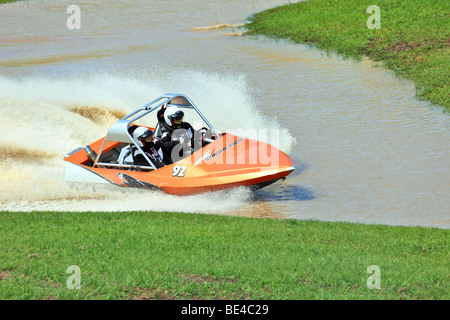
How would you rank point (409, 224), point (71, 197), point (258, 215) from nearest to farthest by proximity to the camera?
point (409, 224) → point (258, 215) → point (71, 197)

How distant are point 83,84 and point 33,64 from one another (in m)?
6.39

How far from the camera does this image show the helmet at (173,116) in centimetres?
1201

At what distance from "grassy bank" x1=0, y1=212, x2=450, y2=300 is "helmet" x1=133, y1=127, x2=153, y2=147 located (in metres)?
2.06

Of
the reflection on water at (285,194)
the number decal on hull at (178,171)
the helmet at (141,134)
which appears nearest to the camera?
the number decal on hull at (178,171)

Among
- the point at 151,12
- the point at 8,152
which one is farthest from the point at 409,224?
the point at 151,12

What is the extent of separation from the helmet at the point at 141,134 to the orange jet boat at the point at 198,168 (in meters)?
0.16

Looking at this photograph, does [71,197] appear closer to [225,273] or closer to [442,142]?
[225,273]

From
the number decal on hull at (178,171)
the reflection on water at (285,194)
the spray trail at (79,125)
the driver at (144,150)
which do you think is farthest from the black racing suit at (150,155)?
the reflection on water at (285,194)

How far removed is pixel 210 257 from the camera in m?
7.65

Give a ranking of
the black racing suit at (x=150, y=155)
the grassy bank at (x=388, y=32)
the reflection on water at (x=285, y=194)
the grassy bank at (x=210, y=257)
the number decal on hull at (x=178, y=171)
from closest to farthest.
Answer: the grassy bank at (x=210, y=257), the number decal on hull at (x=178, y=171), the black racing suit at (x=150, y=155), the reflection on water at (x=285, y=194), the grassy bank at (x=388, y=32)

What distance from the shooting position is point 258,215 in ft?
37.8

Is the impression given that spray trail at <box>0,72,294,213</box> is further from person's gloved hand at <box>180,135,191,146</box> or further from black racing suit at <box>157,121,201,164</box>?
person's gloved hand at <box>180,135,191,146</box>

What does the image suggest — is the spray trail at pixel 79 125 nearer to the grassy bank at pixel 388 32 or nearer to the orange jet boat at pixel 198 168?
the orange jet boat at pixel 198 168

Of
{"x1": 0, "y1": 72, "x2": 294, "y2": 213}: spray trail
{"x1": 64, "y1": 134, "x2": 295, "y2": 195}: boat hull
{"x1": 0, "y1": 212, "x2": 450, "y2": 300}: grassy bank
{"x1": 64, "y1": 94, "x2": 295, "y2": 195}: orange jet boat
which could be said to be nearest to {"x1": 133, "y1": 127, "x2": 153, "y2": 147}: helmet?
{"x1": 64, "y1": 94, "x2": 295, "y2": 195}: orange jet boat
